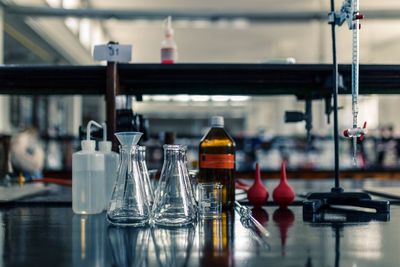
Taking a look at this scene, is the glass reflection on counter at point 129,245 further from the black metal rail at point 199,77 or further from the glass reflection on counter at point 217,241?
the black metal rail at point 199,77

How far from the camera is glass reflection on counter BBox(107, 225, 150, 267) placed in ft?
1.78

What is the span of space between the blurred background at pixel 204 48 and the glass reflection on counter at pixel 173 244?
573 mm

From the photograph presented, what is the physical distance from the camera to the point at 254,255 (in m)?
0.57

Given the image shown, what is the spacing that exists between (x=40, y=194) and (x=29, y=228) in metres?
0.58

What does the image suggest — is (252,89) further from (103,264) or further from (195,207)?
(103,264)

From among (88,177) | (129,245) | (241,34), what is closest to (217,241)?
(129,245)

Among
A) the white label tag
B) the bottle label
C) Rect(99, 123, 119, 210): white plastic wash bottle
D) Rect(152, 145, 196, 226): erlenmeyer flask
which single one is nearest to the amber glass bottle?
the bottle label

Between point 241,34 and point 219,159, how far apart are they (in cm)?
621

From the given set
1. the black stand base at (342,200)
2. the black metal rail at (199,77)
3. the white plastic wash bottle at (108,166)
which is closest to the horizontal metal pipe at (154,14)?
the black metal rail at (199,77)

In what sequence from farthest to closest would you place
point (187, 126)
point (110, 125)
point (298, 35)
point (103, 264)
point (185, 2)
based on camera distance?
point (187, 126)
point (298, 35)
point (185, 2)
point (110, 125)
point (103, 264)

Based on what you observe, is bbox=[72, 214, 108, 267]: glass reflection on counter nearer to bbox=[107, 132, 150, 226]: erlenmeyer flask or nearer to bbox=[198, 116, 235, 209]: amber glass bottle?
bbox=[107, 132, 150, 226]: erlenmeyer flask

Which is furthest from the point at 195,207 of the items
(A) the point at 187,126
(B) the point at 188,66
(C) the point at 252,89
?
(A) the point at 187,126

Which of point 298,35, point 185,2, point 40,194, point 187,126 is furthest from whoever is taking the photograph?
point 187,126

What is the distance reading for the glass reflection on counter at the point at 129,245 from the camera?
0.54m
